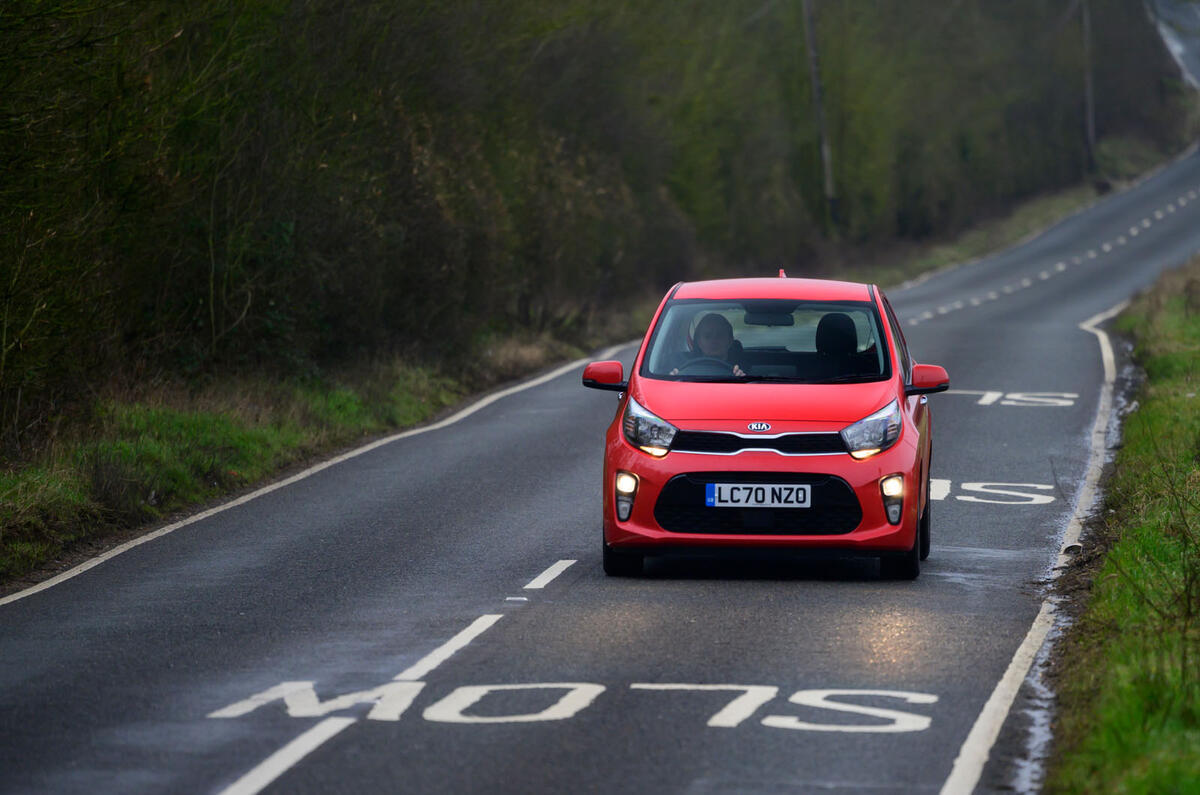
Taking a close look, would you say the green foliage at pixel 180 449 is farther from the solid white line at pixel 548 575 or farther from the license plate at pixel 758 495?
the license plate at pixel 758 495

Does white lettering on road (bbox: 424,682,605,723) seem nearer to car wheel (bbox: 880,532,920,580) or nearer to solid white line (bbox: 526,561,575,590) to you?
solid white line (bbox: 526,561,575,590)

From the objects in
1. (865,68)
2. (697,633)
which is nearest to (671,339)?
(697,633)

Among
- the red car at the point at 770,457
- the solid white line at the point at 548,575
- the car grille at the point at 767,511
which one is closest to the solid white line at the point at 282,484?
the solid white line at the point at 548,575

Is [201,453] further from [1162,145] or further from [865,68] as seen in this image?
[1162,145]

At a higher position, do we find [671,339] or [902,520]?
[671,339]

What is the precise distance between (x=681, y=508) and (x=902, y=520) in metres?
1.31

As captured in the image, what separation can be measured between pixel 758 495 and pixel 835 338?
1.61 meters

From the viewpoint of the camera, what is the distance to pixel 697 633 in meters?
10.2

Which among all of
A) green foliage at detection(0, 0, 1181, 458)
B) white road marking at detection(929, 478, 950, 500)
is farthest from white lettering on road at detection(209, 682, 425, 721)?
white road marking at detection(929, 478, 950, 500)

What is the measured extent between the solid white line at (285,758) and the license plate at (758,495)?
12.4ft

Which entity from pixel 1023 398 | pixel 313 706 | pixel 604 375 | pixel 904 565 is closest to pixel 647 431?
pixel 604 375

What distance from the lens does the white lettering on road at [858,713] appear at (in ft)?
26.5

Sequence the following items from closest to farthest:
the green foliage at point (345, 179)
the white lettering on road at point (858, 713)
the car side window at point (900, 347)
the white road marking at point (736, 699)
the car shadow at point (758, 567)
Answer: the white lettering on road at point (858, 713) < the white road marking at point (736, 699) < the car shadow at point (758, 567) < the car side window at point (900, 347) < the green foliage at point (345, 179)

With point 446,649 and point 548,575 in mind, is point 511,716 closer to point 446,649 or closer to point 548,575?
point 446,649
